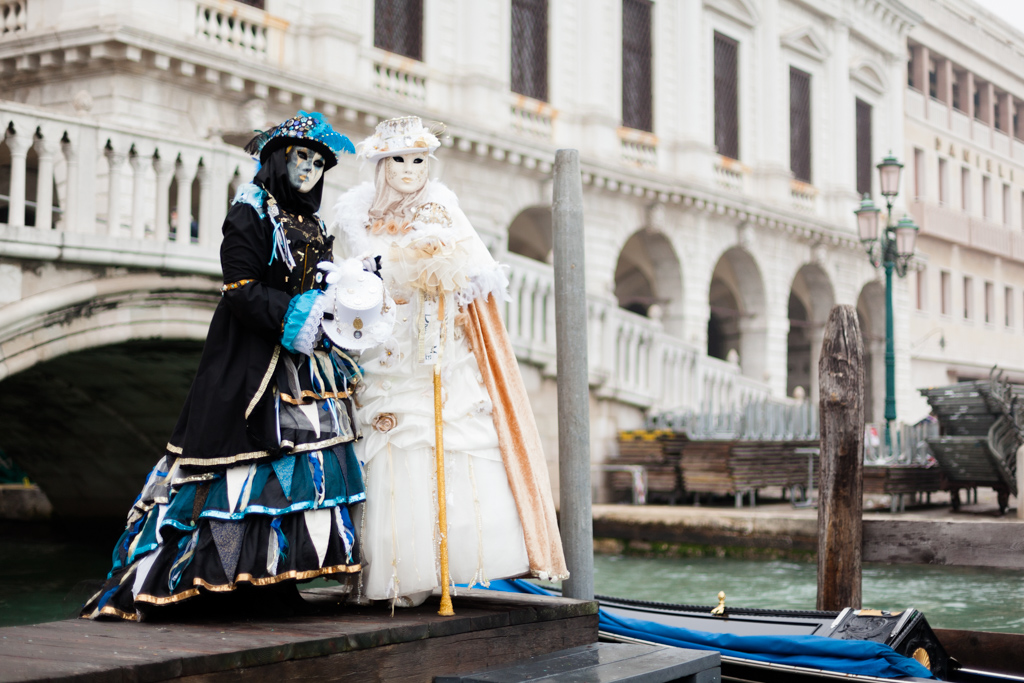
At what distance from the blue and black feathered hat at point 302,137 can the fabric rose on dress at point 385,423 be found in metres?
0.83

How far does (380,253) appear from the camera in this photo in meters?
3.40

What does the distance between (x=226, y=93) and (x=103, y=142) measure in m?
6.02

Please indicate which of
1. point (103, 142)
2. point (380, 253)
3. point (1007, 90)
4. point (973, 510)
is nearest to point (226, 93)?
point (103, 142)

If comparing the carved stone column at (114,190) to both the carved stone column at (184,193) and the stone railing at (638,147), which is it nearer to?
the carved stone column at (184,193)

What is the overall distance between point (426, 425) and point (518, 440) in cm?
32

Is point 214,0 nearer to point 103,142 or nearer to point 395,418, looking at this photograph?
point 103,142

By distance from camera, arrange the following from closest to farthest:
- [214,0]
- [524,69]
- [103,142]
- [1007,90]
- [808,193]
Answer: [103,142], [214,0], [524,69], [808,193], [1007,90]

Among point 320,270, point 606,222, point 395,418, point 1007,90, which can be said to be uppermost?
point 1007,90

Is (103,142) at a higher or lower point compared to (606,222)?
lower

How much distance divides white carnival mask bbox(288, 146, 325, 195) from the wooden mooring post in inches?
146

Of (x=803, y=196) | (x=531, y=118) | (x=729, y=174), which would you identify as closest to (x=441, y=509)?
(x=531, y=118)

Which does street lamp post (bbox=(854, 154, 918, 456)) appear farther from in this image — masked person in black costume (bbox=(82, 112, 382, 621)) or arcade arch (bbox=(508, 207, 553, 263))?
masked person in black costume (bbox=(82, 112, 382, 621))

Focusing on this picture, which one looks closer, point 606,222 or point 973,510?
point 973,510

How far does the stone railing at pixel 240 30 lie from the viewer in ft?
41.2
